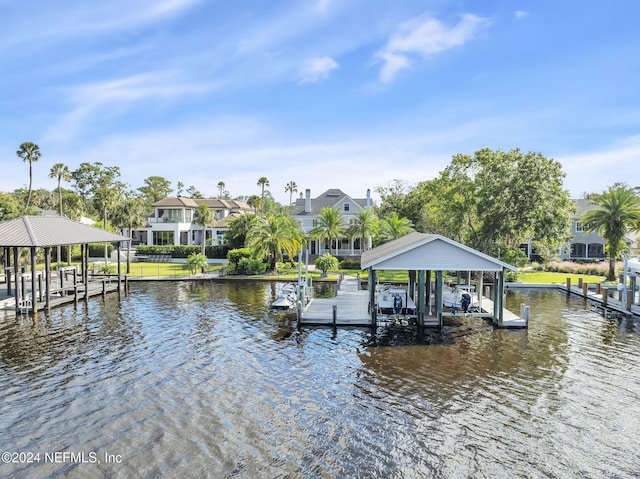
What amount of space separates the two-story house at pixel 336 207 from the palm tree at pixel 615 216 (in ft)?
86.6

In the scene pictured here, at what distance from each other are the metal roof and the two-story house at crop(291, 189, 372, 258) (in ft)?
95.5

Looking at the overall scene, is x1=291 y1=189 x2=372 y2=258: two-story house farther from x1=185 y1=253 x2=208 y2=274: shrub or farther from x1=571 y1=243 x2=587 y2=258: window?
x1=571 y1=243 x2=587 y2=258: window

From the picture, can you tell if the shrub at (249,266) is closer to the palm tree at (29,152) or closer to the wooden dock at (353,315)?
the wooden dock at (353,315)

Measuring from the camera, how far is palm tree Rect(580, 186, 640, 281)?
1640 inches

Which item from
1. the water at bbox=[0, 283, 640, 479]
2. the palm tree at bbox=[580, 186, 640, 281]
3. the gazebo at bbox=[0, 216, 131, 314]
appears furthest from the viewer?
the palm tree at bbox=[580, 186, 640, 281]

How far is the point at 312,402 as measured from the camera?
1445cm

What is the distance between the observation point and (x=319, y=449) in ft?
38.2

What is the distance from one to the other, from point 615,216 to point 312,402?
39725 millimetres

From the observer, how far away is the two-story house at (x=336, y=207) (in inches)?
2368

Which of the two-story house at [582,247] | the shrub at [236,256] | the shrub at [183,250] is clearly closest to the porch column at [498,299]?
the shrub at [236,256]

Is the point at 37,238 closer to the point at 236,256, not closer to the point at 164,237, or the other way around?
the point at 236,256

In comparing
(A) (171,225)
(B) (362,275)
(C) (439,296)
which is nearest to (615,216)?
(B) (362,275)

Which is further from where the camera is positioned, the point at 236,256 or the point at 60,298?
the point at 236,256

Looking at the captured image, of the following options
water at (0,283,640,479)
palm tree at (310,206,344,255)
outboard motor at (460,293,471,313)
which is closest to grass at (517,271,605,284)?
water at (0,283,640,479)
